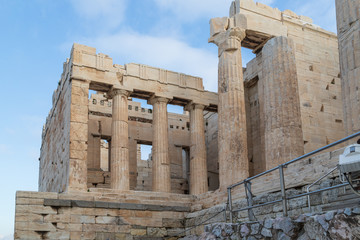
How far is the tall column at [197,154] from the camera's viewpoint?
981 inches

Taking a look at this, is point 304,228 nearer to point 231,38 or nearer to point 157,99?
point 231,38

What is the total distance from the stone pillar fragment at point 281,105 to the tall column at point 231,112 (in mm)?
1153

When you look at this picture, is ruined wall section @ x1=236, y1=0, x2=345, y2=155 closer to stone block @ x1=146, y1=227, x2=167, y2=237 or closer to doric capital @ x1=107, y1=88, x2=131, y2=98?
doric capital @ x1=107, y1=88, x2=131, y2=98

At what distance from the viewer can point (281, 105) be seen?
19.2 meters

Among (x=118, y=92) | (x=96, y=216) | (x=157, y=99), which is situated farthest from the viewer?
(x=157, y=99)

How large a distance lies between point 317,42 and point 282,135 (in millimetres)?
7674

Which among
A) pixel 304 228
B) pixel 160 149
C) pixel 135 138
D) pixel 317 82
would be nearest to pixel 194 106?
pixel 160 149

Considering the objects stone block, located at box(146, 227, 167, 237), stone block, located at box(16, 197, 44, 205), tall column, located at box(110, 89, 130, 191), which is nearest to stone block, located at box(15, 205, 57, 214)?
stone block, located at box(16, 197, 44, 205)

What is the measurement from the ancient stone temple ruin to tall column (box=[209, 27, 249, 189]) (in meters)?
0.05

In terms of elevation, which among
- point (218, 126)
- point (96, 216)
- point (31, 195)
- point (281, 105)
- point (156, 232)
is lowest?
point (156, 232)

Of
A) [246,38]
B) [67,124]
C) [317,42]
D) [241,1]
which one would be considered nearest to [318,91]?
[317,42]

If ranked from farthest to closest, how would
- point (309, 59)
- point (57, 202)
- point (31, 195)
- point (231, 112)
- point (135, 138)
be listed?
point (135, 138) → point (309, 59) → point (231, 112) → point (57, 202) → point (31, 195)

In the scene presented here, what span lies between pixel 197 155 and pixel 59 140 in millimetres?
7564

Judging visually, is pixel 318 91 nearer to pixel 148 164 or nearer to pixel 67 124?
pixel 67 124
